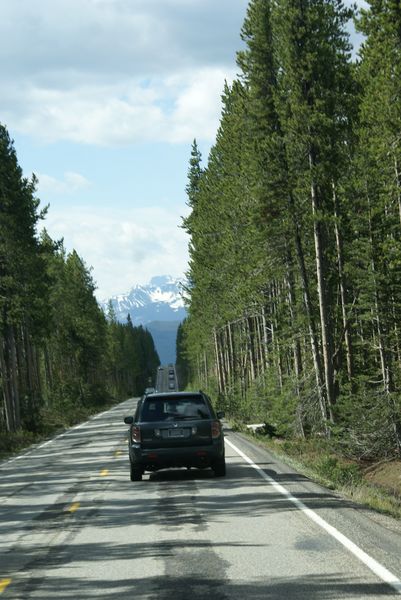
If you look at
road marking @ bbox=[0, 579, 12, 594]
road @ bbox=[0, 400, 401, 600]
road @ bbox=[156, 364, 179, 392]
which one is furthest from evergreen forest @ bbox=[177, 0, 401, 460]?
road @ bbox=[156, 364, 179, 392]

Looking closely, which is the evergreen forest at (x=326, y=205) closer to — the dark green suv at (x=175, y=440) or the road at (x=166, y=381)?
the dark green suv at (x=175, y=440)

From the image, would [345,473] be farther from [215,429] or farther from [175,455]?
[175,455]

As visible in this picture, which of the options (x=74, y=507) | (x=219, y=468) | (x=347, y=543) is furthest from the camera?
(x=219, y=468)

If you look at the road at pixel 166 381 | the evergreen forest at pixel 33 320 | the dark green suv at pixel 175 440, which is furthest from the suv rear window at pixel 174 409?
the road at pixel 166 381

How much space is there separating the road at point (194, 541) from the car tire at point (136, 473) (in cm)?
18

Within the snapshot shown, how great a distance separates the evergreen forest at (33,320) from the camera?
130 ft

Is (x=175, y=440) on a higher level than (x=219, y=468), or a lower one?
higher

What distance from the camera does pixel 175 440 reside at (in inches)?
655

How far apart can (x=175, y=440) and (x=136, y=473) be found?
1.07m

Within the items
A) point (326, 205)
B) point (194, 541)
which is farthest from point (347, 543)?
point (326, 205)

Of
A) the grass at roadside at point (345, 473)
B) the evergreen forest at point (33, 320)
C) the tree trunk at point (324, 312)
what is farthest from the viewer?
the evergreen forest at point (33, 320)

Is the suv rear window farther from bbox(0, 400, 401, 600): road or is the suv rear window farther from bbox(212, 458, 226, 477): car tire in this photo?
bbox(0, 400, 401, 600): road

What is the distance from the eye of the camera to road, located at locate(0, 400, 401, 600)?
7.45 metres

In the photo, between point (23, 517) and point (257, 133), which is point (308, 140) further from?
point (23, 517)
